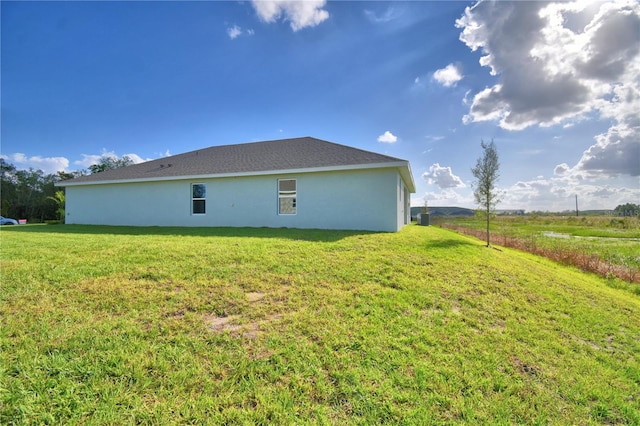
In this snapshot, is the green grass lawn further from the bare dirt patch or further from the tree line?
the tree line

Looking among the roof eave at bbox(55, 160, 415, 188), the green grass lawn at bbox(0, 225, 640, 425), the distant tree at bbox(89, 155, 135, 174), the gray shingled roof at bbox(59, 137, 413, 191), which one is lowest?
the green grass lawn at bbox(0, 225, 640, 425)

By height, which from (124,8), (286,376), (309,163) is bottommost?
(286,376)

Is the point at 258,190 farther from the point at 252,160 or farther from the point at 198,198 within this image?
the point at 198,198

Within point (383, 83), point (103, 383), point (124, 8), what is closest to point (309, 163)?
point (383, 83)

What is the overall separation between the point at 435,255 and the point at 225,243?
18.3 feet

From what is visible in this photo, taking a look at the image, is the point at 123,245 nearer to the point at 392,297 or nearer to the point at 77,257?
the point at 77,257

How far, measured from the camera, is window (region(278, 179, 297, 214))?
1156 cm

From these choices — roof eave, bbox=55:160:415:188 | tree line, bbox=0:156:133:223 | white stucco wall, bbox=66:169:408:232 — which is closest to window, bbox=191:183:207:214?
white stucco wall, bbox=66:169:408:232


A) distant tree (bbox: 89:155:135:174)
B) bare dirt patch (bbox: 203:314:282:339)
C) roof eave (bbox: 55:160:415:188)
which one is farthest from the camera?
distant tree (bbox: 89:155:135:174)

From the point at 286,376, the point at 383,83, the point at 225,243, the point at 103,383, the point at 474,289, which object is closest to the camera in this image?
the point at 103,383

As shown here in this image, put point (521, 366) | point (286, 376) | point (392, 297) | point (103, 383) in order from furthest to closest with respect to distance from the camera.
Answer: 1. point (392, 297)
2. point (521, 366)
3. point (286, 376)
4. point (103, 383)

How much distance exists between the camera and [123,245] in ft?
21.2

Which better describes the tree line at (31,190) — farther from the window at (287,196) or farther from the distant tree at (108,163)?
the window at (287,196)

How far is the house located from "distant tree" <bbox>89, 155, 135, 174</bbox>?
3150 cm
